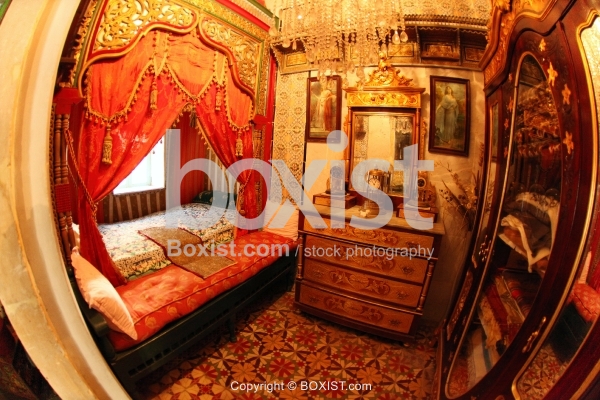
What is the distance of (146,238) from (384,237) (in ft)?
6.81

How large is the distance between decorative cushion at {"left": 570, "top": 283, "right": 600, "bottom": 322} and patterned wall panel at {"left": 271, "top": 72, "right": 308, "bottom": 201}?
242 centimetres

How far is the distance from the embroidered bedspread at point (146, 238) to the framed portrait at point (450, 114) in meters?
2.25

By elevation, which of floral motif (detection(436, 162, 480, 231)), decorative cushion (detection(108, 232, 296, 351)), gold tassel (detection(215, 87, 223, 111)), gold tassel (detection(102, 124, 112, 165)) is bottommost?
decorative cushion (detection(108, 232, 296, 351))

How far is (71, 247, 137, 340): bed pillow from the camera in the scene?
132 centimetres

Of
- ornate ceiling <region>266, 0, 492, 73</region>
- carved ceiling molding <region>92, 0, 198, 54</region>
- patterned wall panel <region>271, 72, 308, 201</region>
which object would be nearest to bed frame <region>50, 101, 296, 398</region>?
carved ceiling molding <region>92, 0, 198, 54</region>

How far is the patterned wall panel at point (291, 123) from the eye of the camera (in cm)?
287

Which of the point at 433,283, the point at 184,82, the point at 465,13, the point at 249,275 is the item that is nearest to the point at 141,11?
the point at 184,82

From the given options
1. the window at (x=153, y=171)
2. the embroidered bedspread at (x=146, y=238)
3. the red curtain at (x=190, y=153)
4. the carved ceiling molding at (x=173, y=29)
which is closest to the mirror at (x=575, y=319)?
the carved ceiling molding at (x=173, y=29)

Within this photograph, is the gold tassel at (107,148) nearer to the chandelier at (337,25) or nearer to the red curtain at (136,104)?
the red curtain at (136,104)

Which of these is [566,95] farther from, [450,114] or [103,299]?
[103,299]

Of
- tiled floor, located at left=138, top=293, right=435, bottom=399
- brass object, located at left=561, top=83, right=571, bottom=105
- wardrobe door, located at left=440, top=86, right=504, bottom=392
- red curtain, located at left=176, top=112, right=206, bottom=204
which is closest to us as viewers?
brass object, located at left=561, top=83, right=571, bottom=105

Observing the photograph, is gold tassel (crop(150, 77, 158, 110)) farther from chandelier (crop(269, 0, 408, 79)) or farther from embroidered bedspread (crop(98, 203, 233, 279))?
embroidered bedspread (crop(98, 203, 233, 279))

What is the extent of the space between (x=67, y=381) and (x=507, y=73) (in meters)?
2.18

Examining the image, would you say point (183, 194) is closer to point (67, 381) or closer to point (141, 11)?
point (141, 11)
